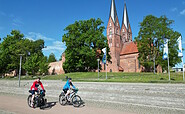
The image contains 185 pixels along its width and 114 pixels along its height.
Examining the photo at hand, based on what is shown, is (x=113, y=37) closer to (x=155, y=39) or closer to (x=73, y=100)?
(x=155, y=39)

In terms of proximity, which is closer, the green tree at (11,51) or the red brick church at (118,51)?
the green tree at (11,51)

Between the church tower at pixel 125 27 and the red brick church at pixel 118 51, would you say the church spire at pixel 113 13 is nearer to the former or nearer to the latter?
the red brick church at pixel 118 51

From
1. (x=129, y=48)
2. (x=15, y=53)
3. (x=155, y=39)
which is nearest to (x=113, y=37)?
(x=129, y=48)

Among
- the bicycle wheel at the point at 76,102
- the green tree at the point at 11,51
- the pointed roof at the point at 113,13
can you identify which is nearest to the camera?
the bicycle wheel at the point at 76,102

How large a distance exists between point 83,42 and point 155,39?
666 inches

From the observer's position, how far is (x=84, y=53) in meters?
32.1

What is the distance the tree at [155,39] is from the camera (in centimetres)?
3312

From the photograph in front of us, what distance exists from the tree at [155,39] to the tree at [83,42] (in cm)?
938

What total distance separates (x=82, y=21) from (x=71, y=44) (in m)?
6.60

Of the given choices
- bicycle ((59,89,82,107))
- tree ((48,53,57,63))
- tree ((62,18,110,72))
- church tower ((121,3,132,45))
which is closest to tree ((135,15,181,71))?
tree ((62,18,110,72))

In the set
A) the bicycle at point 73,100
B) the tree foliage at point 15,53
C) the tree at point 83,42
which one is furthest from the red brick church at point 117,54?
the bicycle at point 73,100

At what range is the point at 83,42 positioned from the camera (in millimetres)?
34688

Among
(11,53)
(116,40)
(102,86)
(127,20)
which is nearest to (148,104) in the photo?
(102,86)

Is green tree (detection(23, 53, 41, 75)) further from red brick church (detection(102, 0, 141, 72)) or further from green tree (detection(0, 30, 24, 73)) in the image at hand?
red brick church (detection(102, 0, 141, 72))
